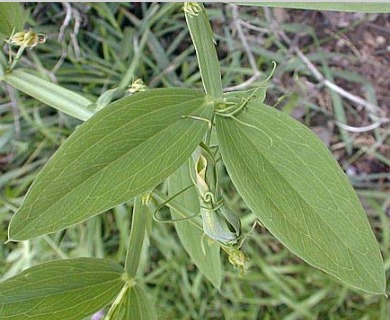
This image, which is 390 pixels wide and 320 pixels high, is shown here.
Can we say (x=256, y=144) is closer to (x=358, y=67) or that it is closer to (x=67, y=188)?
(x=67, y=188)

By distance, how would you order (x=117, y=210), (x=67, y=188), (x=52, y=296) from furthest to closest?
(x=117, y=210) < (x=52, y=296) < (x=67, y=188)

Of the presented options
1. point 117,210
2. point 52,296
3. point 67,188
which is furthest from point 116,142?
point 117,210

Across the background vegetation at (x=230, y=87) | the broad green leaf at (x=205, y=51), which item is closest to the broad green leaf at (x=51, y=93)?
the broad green leaf at (x=205, y=51)

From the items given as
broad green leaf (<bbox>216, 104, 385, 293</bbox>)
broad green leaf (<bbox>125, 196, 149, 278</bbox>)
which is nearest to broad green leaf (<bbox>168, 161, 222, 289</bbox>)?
broad green leaf (<bbox>125, 196, 149, 278</bbox>)

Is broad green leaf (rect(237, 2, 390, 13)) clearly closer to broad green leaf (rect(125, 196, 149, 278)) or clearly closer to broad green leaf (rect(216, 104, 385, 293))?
broad green leaf (rect(216, 104, 385, 293))

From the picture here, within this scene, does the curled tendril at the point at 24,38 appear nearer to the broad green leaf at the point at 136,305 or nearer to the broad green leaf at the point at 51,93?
the broad green leaf at the point at 51,93

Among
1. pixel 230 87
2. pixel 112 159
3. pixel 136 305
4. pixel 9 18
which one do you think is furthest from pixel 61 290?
pixel 230 87
